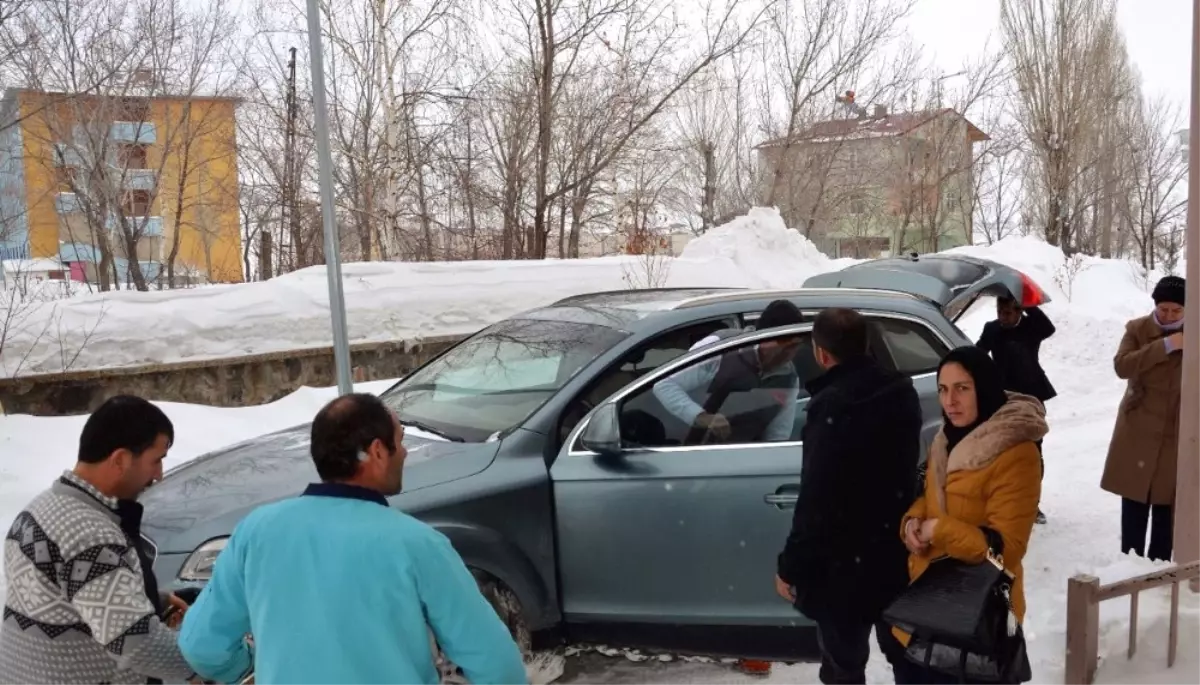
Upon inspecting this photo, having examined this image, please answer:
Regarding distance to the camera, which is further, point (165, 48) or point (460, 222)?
point (460, 222)

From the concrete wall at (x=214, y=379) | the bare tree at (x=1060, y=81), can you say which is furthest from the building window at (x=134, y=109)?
the bare tree at (x=1060, y=81)

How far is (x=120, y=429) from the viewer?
2.27 m

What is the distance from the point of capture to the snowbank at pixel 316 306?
1088 cm

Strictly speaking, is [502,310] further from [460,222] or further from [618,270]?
[460,222]

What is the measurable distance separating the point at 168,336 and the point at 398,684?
10973 mm

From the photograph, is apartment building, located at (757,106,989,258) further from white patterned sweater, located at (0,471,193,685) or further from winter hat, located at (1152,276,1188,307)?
white patterned sweater, located at (0,471,193,685)

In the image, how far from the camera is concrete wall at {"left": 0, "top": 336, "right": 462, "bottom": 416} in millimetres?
10398

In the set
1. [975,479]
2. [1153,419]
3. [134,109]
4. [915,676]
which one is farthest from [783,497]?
[134,109]

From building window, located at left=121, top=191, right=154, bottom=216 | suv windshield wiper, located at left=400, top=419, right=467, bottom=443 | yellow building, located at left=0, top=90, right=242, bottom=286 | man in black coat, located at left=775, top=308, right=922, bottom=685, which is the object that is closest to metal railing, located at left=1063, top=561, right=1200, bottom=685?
man in black coat, located at left=775, top=308, right=922, bottom=685

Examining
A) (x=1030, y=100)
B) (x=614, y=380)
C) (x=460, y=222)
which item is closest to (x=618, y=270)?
(x=460, y=222)

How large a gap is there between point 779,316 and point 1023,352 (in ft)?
8.36

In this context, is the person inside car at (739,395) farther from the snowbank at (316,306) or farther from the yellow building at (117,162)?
the yellow building at (117,162)

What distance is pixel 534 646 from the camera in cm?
384

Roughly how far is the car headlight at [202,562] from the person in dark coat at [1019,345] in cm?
483
